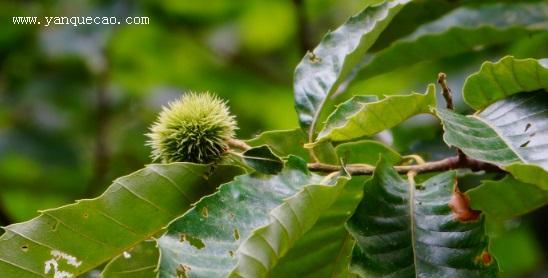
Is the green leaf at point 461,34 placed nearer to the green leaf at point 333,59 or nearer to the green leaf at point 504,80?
the green leaf at point 333,59

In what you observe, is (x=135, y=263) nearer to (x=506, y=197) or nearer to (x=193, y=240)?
(x=193, y=240)

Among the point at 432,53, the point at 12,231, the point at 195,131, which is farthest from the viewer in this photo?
the point at 432,53

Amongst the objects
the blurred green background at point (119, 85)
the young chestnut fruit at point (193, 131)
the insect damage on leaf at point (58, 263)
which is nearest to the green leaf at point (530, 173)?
the young chestnut fruit at point (193, 131)

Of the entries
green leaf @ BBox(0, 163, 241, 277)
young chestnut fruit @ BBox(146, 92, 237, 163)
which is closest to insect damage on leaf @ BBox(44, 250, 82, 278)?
green leaf @ BBox(0, 163, 241, 277)

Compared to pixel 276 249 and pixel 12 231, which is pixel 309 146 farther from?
pixel 12 231

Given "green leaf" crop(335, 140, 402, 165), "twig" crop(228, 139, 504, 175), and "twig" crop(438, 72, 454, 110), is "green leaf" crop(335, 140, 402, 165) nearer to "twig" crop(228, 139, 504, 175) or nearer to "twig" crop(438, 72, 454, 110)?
"twig" crop(228, 139, 504, 175)

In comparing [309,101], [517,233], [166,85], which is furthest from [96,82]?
[309,101]

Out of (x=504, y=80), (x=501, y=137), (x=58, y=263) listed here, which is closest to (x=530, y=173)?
(x=501, y=137)
